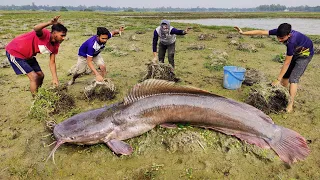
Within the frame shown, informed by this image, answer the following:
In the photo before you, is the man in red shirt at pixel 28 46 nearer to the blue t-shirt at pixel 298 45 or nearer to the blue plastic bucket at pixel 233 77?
the blue plastic bucket at pixel 233 77

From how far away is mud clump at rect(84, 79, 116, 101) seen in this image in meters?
5.83

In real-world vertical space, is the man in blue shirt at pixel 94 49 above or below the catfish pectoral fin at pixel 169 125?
above

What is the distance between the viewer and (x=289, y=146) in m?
3.99

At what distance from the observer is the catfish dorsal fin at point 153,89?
4.40m

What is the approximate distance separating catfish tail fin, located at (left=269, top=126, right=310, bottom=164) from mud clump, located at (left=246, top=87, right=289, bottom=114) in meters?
1.02

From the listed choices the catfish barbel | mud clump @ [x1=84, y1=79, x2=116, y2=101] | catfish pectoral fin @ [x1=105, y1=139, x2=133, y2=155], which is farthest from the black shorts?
mud clump @ [x1=84, y1=79, x2=116, y2=101]

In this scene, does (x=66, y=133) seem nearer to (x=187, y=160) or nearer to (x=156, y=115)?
(x=156, y=115)

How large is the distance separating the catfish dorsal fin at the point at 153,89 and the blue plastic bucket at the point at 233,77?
216 cm

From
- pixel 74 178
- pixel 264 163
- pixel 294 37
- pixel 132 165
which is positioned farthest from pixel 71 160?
pixel 294 37

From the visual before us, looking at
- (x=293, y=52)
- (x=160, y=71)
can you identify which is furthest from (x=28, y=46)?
(x=293, y=52)

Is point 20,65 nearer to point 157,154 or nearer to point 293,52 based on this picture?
point 157,154

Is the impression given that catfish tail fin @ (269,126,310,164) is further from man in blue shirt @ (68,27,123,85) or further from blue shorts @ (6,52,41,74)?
blue shorts @ (6,52,41,74)

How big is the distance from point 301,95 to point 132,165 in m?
4.77

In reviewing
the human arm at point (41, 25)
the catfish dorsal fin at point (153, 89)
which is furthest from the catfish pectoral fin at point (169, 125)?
the human arm at point (41, 25)
